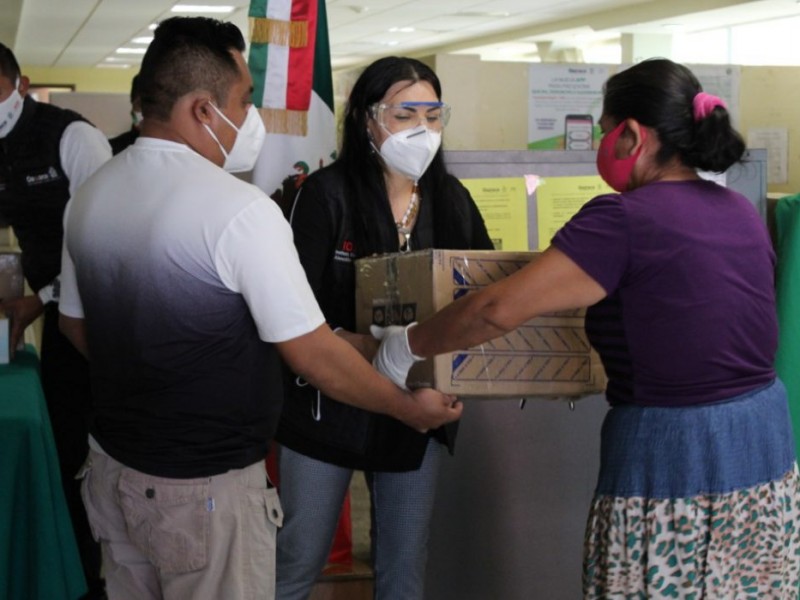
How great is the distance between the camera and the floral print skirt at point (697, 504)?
1666mm

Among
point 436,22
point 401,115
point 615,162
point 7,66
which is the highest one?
point 436,22

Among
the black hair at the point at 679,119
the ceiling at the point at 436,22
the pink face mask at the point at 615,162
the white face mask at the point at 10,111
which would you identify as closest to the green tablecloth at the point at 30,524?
the white face mask at the point at 10,111

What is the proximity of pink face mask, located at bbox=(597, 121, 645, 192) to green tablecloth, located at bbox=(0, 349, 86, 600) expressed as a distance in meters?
1.41

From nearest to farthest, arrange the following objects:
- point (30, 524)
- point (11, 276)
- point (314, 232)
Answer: point (314, 232) < point (30, 524) < point (11, 276)

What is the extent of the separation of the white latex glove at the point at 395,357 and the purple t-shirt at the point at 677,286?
355 millimetres

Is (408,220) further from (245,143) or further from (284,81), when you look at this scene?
(284,81)

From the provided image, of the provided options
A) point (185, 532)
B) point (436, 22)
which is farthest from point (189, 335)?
point (436, 22)

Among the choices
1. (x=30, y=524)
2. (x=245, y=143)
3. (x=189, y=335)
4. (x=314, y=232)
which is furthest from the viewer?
(x=30, y=524)

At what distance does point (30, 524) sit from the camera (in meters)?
2.38

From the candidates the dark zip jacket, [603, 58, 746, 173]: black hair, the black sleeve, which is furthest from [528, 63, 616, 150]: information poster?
[603, 58, 746, 173]: black hair

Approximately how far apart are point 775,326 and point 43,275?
2.06 m

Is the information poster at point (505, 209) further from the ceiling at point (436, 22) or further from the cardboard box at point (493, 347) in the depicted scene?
the ceiling at point (436, 22)

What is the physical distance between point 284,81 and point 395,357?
4.21 ft

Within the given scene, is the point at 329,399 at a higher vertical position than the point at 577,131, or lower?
lower
